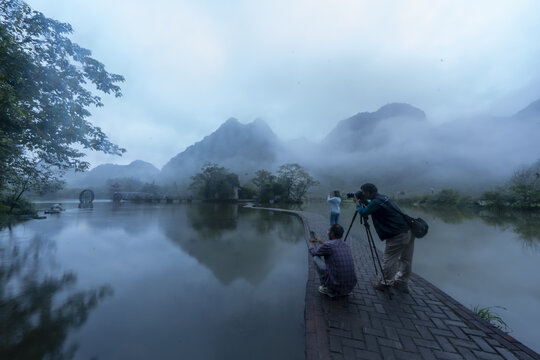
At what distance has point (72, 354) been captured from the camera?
7.33 feet

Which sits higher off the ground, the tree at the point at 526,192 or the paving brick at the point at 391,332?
the tree at the point at 526,192

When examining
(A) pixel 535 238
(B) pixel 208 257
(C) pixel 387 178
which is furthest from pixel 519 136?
(B) pixel 208 257

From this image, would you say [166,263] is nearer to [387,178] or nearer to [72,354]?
[72,354]

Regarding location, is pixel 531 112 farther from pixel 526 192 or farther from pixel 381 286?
pixel 381 286

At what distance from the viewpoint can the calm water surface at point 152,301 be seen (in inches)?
92.4

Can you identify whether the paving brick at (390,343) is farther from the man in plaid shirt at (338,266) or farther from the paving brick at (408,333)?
the man in plaid shirt at (338,266)

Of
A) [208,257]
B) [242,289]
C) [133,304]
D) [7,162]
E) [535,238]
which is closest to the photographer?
[133,304]

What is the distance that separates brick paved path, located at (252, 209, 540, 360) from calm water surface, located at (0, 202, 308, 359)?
1.15 feet

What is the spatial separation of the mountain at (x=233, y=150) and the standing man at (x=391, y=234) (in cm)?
10125

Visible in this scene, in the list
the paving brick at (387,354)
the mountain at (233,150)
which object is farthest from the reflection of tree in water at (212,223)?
the mountain at (233,150)

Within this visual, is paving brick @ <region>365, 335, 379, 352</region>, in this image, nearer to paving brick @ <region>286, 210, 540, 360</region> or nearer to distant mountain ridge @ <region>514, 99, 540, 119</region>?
paving brick @ <region>286, 210, 540, 360</region>

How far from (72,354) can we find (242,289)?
7.58 feet

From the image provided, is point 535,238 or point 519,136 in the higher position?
point 519,136

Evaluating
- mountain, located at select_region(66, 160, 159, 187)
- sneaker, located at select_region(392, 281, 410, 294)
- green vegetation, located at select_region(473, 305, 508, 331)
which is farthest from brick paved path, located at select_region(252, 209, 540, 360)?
mountain, located at select_region(66, 160, 159, 187)
